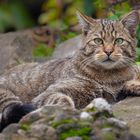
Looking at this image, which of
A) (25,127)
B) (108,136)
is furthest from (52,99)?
(108,136)

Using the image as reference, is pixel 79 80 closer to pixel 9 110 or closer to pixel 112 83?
pixel 112 83

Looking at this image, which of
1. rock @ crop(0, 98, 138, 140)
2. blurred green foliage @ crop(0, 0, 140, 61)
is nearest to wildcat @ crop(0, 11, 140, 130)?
blurred green foliage @ crop(0, 0, 140, 61)

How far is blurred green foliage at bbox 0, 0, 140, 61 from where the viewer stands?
19.1ft

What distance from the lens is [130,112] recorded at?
6.52 meters

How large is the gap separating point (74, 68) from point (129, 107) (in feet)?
4.20

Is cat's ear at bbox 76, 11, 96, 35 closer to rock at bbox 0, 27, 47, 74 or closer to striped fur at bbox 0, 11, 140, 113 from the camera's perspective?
striped fur at bbox 0, 11, 140, 113

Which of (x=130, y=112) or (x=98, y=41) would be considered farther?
(x=98, y=41)

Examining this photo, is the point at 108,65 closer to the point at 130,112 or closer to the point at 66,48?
the point at 130,112

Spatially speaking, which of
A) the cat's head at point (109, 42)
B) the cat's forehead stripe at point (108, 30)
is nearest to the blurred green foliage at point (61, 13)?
the cat's head at point (109, 42)

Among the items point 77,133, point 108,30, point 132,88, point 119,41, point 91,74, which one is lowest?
point 132,88

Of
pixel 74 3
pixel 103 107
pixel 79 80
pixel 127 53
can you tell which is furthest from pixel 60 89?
pixel 74 3

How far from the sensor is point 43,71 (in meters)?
8.23

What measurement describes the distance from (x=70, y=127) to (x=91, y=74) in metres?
2.53

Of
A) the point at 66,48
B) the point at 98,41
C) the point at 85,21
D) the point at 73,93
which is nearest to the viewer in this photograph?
the point at 73,93
